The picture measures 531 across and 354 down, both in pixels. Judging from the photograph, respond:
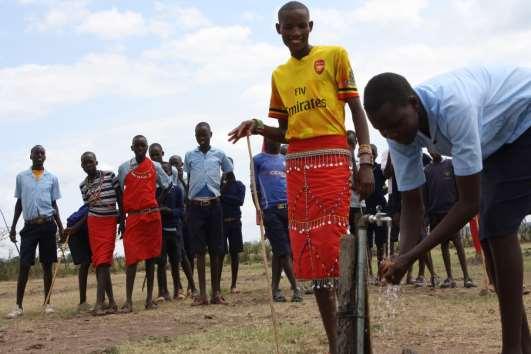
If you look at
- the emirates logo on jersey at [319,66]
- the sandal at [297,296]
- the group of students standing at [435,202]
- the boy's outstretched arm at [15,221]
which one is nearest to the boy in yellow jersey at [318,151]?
the emirates logo on jersey at [319,66]

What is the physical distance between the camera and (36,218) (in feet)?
30.7

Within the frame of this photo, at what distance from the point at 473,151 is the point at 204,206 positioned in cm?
596

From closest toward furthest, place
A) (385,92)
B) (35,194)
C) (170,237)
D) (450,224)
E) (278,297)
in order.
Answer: (385,92), (450,224), (278,297), (35,194), (170,237)

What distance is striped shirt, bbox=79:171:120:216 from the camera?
903 centimetres

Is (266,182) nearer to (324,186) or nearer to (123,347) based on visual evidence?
(123,347)

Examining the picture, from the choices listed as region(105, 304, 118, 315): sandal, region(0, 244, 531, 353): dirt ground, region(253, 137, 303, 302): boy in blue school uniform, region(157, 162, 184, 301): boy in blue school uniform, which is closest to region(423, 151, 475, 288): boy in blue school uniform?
region(0, 244, 531, 353): dirt ground

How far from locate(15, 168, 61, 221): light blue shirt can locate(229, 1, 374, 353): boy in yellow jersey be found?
534 cm

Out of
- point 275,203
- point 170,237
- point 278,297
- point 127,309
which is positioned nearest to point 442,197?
point 275,203

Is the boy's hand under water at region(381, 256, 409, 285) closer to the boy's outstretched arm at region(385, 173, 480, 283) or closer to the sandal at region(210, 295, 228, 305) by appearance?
the boy's outstretched arm at region(385, 173, 480, 283)

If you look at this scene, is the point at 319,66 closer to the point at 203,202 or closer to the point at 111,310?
the point at 203,202

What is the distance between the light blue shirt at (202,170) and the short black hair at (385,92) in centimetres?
583

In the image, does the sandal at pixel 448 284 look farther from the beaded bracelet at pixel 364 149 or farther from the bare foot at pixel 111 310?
the beaded bracelet at pixel 364 149

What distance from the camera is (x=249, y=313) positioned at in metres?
7.96

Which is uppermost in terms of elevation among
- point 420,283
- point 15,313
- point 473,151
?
point 473,151
